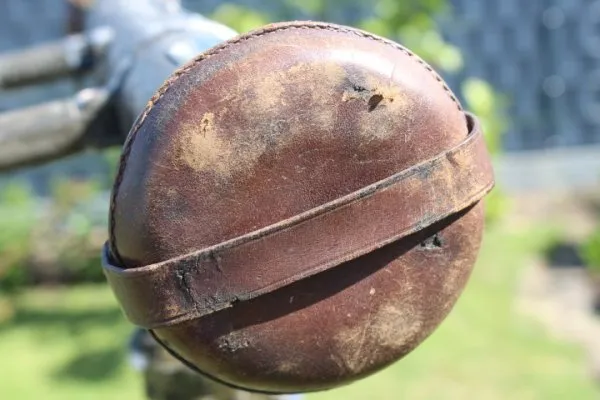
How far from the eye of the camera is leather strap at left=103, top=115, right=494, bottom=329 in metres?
0.78

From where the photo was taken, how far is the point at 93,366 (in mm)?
4355

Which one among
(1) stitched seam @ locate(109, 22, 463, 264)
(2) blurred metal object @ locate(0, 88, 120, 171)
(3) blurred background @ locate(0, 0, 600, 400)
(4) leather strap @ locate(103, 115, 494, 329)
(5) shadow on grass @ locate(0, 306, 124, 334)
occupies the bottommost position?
(5) shadow on grass @ locate(0, 306, 124, 334)

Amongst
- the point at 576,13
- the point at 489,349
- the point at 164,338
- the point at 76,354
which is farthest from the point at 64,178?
the point at 164,338

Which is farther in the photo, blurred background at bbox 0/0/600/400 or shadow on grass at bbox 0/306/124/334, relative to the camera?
shadow on grass at bbox 0/306/124/334

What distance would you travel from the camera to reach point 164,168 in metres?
0.79

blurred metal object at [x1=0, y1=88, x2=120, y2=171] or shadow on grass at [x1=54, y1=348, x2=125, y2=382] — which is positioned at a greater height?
blurred metal object at [x1=0, y1=88, x2=120, y2=171]

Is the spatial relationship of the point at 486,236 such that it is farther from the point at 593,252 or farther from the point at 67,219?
the point at 67,219

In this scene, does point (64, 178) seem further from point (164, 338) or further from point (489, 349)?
point (164, 338)

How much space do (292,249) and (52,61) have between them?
1.37m

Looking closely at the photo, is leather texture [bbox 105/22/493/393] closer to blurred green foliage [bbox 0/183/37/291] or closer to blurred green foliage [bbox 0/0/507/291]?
blurred green foliage [bbox 0/0/507/291]

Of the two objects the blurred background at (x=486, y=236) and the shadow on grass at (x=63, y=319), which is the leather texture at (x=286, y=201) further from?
the shadow on grass at (x=63, y=319)

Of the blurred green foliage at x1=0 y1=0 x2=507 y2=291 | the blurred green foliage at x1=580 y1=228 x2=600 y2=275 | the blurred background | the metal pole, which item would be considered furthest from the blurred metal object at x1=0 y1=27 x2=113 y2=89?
the blurred green foliage at x1=580 y1=228 x2=600 y2=275

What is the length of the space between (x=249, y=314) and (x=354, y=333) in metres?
0.11

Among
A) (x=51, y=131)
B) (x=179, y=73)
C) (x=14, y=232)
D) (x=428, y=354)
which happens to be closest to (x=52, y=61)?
(x=51, y=131)
